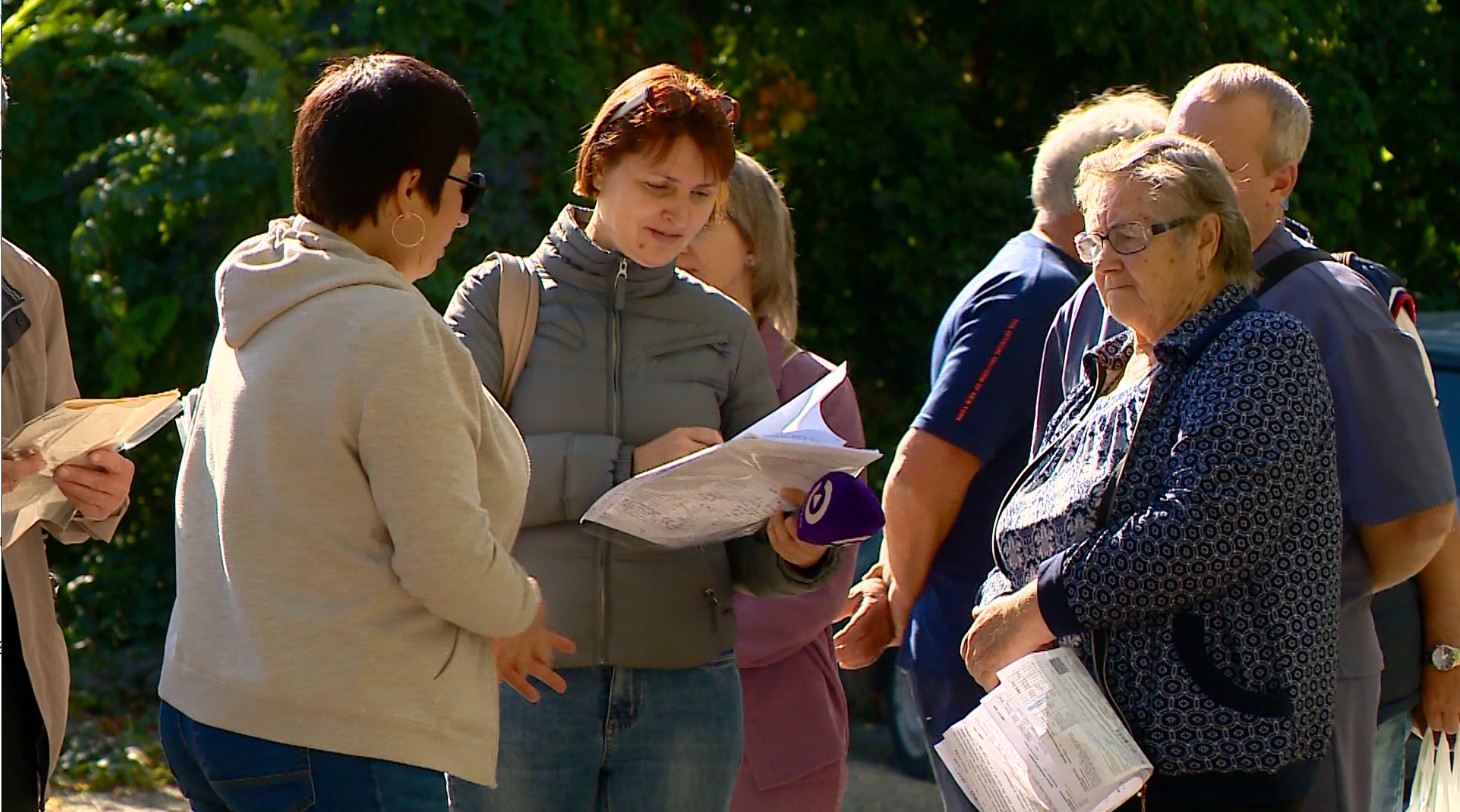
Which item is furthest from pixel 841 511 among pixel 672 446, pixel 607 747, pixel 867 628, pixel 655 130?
pixel 867 628

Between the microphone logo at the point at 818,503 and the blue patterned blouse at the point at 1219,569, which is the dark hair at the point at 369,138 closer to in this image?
the microphone logo at the point at 818,503

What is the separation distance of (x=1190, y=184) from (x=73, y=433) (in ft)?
6.00

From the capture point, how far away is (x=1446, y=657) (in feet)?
11.0

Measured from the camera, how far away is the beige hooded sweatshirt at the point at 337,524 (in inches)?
92.7

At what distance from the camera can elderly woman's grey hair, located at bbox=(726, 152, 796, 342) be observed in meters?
3.73

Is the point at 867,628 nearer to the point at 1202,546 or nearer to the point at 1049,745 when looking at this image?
the point at 1049,745

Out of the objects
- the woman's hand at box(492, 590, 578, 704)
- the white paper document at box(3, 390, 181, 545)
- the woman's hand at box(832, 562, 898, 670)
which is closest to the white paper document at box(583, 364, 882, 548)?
the woman's hand at box(492, 590, 578, 704)

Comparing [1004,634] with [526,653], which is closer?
[526,653]

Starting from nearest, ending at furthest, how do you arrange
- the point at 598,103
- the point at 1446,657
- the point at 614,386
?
the point at 614,386 → the point at 1446,657 → the point at 598,103

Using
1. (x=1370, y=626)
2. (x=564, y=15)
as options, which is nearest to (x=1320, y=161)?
(x=564, y=15)

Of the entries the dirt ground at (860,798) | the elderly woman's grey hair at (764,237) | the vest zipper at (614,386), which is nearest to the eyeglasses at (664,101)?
the vest zipper at (614,386)

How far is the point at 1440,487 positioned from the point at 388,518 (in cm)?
181

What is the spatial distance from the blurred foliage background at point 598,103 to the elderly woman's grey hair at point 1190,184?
12.5 feet

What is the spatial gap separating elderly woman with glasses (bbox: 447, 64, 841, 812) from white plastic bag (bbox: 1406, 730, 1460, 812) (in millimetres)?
1246
